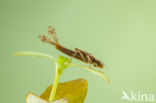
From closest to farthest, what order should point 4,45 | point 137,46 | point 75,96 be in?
1. point 75,96
2. point 4,45
3. point 137,46

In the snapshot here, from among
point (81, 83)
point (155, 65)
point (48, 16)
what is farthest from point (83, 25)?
point (81, 83)

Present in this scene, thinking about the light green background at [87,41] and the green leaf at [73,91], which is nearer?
the green leaf at [73,91]

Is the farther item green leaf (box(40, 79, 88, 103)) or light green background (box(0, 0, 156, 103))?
light green background (box(0, 0, 156, 103))

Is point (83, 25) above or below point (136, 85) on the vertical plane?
above

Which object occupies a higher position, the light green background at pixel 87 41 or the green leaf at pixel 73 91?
the green leaf at pixel 73 91

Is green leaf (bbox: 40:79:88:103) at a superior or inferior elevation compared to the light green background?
superior

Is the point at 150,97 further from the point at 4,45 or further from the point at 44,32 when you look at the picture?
the point at 4,45

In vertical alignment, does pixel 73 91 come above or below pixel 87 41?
above

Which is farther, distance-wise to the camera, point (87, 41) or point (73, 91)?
point (87, 41)
